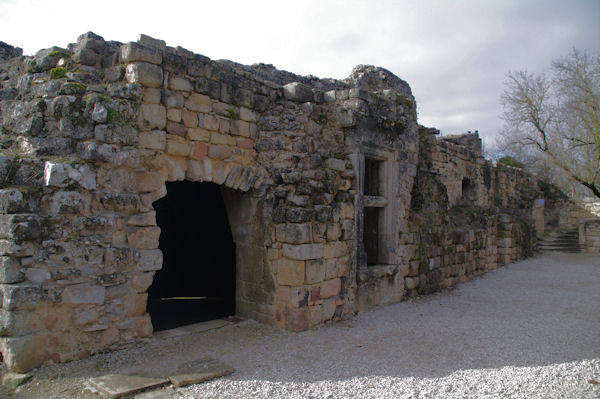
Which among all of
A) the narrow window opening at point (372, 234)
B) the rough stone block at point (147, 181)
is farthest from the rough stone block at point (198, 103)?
the narrow window opening at point (372, 234)

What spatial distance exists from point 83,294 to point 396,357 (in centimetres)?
316

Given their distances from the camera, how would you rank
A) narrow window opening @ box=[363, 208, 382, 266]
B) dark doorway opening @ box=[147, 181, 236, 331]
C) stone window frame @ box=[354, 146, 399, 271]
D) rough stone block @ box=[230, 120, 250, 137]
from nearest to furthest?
1. rough stone block @ box=[230, 120, 250, 137]
2. stone window frame @ box=[354, 146, 399, 271]
3. narrow window opening @ box=[363, 208, 382, 266]
4. dark doorway opening @ box=[147, 181, 236, 331]

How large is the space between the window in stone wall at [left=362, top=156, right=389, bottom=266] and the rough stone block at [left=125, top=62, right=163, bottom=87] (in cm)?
360

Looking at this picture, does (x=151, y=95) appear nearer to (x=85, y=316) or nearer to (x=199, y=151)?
(x=199, y=151)

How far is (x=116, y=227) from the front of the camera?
170 inches

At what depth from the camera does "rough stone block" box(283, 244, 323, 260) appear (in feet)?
17.7

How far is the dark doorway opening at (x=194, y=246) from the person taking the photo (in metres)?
8.23

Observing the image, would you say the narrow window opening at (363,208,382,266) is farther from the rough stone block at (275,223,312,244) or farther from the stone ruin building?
the rough stone block at (275,223,312,244)

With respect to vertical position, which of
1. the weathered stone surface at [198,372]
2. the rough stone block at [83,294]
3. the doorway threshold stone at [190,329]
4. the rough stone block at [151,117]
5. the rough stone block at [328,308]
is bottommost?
the weathered stone surface at [198,372]

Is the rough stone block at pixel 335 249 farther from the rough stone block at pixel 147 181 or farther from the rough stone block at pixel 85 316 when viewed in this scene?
the rough stone block at pixel 85 316

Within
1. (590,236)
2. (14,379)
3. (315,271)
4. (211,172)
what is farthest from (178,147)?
(590,236)

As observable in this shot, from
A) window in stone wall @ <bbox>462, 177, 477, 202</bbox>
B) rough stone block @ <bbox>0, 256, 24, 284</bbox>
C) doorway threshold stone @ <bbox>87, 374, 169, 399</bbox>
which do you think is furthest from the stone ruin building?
window in stone wall @ <bbox>462, 177, 477, 202</bbox>

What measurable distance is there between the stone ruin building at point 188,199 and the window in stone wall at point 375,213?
0.02 m

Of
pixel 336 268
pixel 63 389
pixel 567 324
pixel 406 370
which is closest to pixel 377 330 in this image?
pixel 336 268
